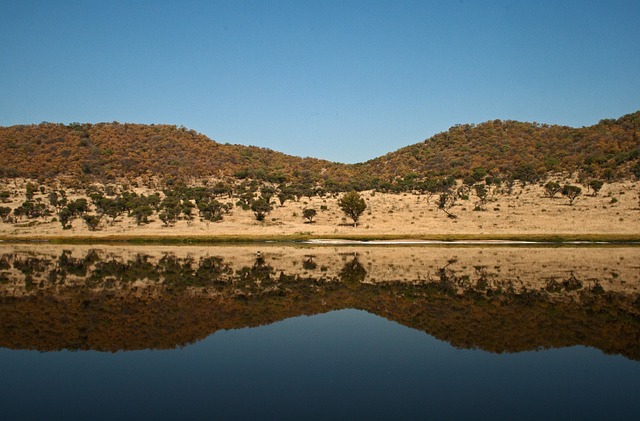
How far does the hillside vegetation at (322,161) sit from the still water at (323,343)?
8017 cm

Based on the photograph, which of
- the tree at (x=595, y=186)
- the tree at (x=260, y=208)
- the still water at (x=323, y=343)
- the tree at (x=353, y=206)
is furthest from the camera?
the tree at (x=595, y=186)

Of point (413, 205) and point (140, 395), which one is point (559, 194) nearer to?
point (413, 205)

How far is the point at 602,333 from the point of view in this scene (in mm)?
19453

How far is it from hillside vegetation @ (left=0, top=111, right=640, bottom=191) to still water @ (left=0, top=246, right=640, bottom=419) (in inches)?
3156

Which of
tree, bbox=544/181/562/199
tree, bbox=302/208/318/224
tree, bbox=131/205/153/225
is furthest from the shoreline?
tree, bbox=544/181/562/199

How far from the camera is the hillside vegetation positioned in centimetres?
11494

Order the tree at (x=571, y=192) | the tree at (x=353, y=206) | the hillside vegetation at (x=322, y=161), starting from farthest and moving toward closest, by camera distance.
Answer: the hillside vegetation at (x=322, y=161) → the tree at (x=571, y=192) → the tree at (x=353, y=206)

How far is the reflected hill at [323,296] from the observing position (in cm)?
1972

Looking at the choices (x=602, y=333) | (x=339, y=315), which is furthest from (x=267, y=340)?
(x=602, y=333)

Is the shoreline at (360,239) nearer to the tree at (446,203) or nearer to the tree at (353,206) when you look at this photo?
the tree at (353,206)

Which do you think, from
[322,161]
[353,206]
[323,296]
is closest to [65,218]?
[353,206]

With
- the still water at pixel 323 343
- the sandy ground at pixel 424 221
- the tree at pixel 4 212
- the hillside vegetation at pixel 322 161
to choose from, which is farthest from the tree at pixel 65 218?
the hillside vegetation at pixel 322 161

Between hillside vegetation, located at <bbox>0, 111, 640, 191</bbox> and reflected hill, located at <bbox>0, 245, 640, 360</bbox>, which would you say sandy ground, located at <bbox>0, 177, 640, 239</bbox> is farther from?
hillside vegetation, located at <bbox>0, 111, 640, 191</bbox>

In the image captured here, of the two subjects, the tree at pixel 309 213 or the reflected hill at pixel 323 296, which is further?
the tree at pixel 309 213
